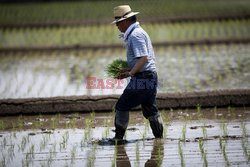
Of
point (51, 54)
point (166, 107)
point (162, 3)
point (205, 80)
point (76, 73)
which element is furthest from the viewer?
point (162, 3)

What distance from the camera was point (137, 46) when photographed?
6.64m

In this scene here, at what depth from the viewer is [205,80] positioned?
10.7 metres

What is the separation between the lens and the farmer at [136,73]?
6652 mm

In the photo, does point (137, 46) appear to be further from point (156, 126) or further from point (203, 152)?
point (203, 152)

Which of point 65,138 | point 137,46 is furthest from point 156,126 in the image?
point 65,138

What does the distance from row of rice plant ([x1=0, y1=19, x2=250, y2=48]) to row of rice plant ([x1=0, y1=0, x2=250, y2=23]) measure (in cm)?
67

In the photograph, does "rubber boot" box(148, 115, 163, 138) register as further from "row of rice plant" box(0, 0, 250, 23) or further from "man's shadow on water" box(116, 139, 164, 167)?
"row of rice plant" box(0, 0, 250, 23)

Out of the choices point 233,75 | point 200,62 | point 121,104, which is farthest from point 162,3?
point 121,104

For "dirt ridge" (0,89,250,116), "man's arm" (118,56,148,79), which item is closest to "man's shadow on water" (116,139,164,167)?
"man's arm" (118,56,148,79)

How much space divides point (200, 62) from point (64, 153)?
6265mm

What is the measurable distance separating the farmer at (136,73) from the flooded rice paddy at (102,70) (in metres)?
2.91

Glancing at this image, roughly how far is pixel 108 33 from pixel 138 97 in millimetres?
9321

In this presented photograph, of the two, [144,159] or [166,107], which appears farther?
[166,107]

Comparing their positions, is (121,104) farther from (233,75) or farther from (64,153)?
(233,75)
